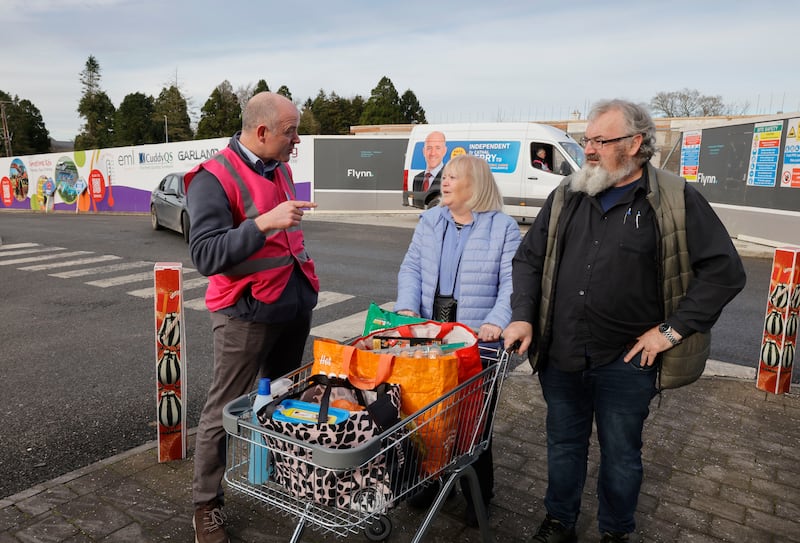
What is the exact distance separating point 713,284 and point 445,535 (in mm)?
1716

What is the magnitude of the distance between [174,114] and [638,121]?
72182mm

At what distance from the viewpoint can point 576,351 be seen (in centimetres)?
278

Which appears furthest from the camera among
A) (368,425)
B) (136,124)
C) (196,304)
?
(136,124)

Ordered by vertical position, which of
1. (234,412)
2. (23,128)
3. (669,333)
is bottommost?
(234,412)

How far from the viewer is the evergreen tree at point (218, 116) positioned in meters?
61.2

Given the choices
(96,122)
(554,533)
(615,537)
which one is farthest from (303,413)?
(96,122)

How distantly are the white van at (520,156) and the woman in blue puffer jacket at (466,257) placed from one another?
12669 mm

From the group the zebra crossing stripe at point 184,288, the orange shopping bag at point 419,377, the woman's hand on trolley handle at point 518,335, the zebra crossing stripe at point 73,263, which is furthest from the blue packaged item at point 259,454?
the zebra crossing stripe at point 73,263

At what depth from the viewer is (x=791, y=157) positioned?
11969 millimetres

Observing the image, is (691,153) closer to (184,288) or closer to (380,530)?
(184,288)

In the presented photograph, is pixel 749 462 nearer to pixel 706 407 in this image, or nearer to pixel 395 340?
pixel 706 407

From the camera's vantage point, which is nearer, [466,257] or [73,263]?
[466,257]

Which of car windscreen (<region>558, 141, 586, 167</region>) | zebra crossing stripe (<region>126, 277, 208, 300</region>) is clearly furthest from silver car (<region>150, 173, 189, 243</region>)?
car windscreen (<region>558, 141, 586, 167</region>)

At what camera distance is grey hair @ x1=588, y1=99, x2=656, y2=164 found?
2.58 meters
